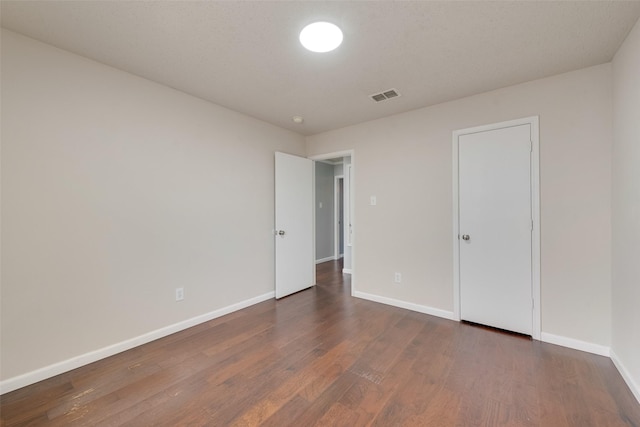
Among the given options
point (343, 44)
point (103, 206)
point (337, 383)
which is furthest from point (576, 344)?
point (103, 206)

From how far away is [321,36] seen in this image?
1.78m

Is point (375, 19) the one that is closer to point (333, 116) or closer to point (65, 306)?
point (333, 116)

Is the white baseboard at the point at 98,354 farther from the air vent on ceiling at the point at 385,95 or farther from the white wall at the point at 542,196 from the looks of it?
the air vent on ceiling at the point at 385,95

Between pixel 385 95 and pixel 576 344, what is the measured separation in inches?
111

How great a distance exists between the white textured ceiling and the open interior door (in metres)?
1.26

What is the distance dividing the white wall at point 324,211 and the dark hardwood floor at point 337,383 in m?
3.43

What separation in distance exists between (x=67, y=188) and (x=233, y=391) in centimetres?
193

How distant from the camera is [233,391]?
1768 mm

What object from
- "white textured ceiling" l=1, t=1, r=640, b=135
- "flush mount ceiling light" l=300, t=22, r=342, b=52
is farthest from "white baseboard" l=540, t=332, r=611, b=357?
"flush mount ceiling light" l=300, t=22, r=342, b=52

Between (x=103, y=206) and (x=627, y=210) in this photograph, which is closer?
(x=627, y=210)

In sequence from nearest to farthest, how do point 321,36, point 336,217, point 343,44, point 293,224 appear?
point 321,36 → point 343,44 → point 293,224 → point 336,217

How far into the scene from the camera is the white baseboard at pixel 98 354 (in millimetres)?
1786

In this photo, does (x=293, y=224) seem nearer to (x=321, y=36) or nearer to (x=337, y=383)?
(x=337, y=383)

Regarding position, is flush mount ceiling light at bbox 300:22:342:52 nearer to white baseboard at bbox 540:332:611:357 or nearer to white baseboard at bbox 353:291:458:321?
white baseboard at bbox 353:291:458:321
